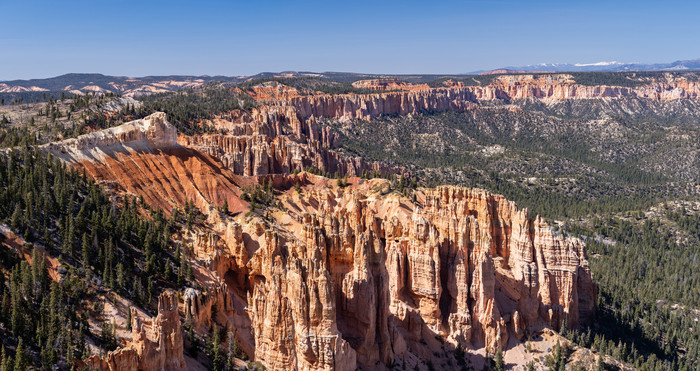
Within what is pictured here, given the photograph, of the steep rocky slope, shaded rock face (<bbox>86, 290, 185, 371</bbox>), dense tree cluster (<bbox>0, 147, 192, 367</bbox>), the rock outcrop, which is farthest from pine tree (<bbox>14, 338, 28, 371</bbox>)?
the rock outcrop

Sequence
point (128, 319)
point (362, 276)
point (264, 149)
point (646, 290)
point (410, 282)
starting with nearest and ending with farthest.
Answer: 1. point (128, 319)
2. point (362, 276)
3. point (410, 282)
4. point (646, 290)
5. point (264, 149)

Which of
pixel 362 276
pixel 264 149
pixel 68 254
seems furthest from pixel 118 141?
pixel 362 276

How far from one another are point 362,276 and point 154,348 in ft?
57.1

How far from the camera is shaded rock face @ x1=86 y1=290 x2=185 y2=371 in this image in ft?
105

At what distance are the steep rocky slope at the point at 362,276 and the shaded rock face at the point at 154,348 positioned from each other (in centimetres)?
9

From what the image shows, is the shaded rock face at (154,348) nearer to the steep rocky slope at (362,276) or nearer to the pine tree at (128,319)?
the steep rocky slope at (362,276)

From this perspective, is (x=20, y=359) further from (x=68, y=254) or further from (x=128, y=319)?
(x=68, y=254)

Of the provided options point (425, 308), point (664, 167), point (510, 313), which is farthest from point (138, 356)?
point (664, 167)

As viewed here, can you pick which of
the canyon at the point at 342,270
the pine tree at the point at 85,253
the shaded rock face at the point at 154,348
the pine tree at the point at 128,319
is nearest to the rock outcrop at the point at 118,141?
the canyon at the point at 342,270

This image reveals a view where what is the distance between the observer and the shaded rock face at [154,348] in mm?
31938

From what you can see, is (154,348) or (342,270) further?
(342,270)

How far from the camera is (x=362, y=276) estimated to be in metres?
45.6

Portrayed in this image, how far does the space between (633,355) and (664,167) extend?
159089 mm

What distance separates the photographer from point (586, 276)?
2441 inches
